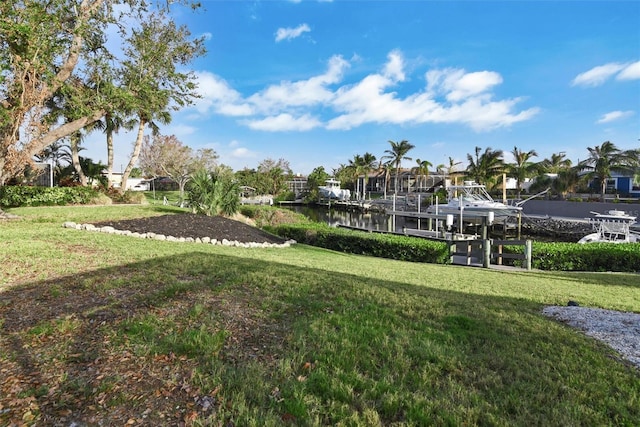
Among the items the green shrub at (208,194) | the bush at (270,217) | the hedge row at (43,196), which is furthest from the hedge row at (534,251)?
the hedge row at (43,196)

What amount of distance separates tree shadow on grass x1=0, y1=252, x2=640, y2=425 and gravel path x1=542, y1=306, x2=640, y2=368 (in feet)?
0.78

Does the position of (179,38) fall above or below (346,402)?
above

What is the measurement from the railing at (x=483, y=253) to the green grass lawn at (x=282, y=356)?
504 cm

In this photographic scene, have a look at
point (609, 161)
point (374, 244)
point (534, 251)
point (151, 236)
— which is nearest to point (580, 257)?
point (534, 251)

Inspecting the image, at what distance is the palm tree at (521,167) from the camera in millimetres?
36250

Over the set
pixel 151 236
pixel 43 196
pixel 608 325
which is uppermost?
pixel 43 196

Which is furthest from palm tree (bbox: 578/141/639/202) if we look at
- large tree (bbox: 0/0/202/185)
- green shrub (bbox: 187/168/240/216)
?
large tree (bbox: 0/0/202/185)

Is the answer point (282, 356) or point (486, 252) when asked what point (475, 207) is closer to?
point (486, 252)

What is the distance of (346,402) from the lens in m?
2.27

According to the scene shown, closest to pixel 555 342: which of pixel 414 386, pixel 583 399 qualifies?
pixel 583 399

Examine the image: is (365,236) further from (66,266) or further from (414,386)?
(414,386)

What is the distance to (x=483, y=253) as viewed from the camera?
34.0 ft

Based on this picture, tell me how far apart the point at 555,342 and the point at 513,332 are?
14.2 inches

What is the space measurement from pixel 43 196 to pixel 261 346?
1620 cm
